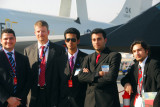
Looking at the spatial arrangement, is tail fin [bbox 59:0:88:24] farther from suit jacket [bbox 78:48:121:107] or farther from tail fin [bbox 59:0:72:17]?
suit jacket [bbox 78:48:121:107]

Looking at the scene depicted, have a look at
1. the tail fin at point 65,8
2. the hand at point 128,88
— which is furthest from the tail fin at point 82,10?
the hand at point 128,88

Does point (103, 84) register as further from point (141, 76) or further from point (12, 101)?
point (12, 101)

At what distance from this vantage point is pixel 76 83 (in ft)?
9.45

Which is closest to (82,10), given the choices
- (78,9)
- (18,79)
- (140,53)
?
(78,9)

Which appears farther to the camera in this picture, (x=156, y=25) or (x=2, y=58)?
(x=156, y=25)

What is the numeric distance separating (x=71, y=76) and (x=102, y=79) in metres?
0.53

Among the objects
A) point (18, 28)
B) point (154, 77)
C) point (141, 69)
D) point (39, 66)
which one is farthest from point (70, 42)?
point (18, 28)

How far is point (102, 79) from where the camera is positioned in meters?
2.56

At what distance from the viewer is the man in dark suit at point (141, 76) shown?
2473mm

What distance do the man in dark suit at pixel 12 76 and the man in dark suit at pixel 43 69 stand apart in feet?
0.39

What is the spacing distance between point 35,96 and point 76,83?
0.65 meters

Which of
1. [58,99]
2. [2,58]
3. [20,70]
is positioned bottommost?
[58,99]

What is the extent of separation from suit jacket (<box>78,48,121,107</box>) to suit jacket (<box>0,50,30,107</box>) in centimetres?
87

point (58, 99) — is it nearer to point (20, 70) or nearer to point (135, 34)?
point (20, 70)
